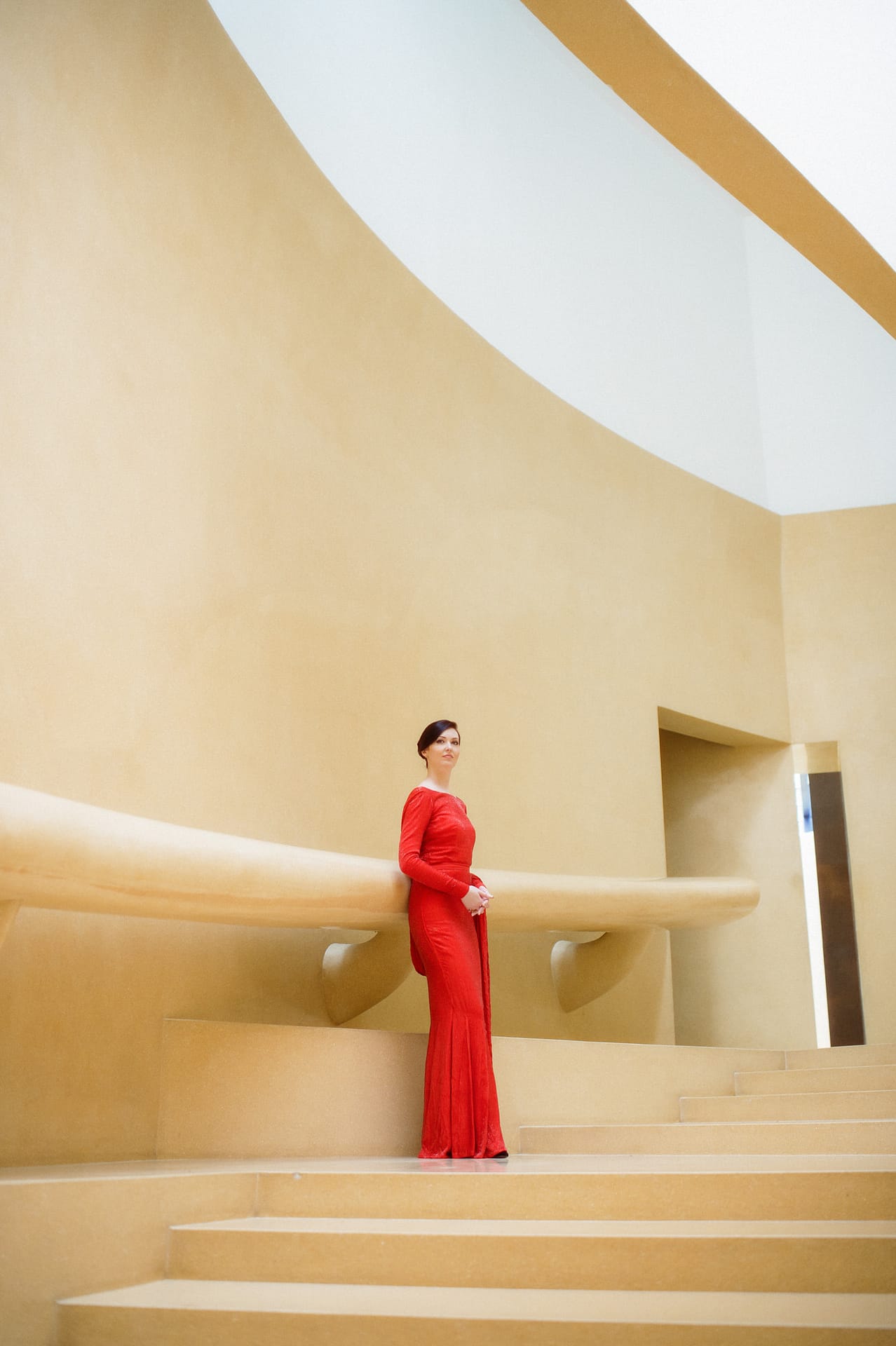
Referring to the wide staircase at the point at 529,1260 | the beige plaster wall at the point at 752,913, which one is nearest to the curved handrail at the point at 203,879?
the wide staircase at the point at 529,1260

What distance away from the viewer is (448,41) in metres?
6.79

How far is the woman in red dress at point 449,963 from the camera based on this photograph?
368cm

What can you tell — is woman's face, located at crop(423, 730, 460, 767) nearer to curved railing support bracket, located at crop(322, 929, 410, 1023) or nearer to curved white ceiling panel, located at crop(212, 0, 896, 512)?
curved railing support bracket, located at crop(322, 929, 410, 1023)

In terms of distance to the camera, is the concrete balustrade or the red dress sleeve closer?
the concrete balustrade

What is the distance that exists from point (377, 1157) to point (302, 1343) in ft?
5.00

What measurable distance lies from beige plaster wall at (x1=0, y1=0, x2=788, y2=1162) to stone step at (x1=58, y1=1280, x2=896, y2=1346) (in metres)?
1.00

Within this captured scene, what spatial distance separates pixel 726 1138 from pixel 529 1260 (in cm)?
178

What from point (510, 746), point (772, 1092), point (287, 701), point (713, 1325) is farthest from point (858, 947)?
point (713, 1325)

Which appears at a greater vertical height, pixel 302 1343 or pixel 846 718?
pixel 846 718

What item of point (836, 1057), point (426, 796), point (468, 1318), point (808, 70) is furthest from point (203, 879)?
point (836, 1057)

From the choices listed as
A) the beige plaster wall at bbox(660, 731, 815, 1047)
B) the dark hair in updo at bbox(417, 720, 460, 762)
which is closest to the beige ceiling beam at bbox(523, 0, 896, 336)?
the dark hair in updo at bbox(417, 720, 460, 762)

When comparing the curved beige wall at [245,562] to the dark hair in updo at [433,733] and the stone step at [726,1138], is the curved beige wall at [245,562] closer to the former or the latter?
the dark hair in updo at [433,733]

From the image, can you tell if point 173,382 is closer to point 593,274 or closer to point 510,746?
point 510,746

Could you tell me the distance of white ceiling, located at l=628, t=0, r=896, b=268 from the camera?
2594mm
